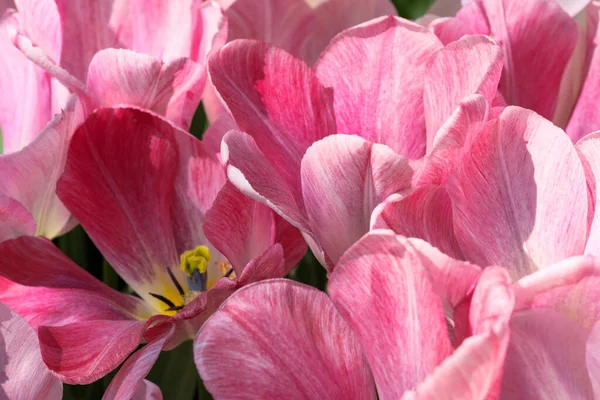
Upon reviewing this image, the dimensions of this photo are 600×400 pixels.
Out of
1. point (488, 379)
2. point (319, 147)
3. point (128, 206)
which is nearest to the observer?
point (488, 379)

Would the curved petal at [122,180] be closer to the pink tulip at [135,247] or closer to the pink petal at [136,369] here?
the pink tulip at [135,247]

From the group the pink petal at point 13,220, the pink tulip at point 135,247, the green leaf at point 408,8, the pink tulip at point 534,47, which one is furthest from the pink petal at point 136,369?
the green leaf at point 408,8

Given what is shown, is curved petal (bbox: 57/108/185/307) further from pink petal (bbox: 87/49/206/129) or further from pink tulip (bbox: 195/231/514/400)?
pink tulip (bbox: 195/231/514/400)

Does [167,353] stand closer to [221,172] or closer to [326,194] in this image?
[221,172]

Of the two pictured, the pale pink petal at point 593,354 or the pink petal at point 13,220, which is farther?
the pink petal at point 13,220

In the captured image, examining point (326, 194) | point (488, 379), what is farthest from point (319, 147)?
point (488, 379)

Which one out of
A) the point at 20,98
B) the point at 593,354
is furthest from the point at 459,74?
the point at 20,98

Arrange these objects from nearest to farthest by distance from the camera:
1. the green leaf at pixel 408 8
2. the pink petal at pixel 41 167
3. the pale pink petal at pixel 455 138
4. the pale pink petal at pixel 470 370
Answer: the pale pink petal at pixel 470 370 < the pale pink petal at pixel 455 138 < the pink petal at pixel 41 167 < the green leaf at pixel 408 8

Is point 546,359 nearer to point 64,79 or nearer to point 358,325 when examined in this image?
point 358,325

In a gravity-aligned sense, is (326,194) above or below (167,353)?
above
